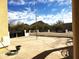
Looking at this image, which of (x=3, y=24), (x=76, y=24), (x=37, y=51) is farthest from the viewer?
(x=37, y=51)

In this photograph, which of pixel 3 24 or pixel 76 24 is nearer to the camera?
pixel 76 24

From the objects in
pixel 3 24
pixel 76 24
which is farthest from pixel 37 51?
pixel 76 24

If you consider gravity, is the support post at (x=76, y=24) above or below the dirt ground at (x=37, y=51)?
above

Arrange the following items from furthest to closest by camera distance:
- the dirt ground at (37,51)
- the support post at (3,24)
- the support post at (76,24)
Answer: the support post at (3,24)
the dirt ground at (37,51)
the support post at (76,24)

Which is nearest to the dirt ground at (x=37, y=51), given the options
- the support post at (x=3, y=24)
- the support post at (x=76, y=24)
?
the support post at (x=3, y=24)

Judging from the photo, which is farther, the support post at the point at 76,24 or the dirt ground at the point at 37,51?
the dirt ground at the point at 37,51

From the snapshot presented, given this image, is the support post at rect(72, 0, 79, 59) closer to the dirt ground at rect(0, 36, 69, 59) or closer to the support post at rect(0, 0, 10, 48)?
the dirt ground at rect(0, 36, 69, 59)

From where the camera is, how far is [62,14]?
20.5 m

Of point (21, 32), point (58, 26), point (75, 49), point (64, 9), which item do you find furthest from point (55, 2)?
point (75, 49)

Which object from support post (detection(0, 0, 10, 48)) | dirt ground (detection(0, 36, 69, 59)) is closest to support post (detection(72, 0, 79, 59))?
dirt ground (detection(0, 36, 69, 59))

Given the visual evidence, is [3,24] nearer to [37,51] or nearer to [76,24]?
[37,51]

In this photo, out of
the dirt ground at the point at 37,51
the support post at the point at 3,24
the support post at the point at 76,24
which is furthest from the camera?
the support post at the point at 3,24

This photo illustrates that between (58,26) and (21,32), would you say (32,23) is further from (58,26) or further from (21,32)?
(58,26)

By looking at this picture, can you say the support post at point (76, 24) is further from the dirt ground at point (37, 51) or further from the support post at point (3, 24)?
the support post at point (3, 24)
